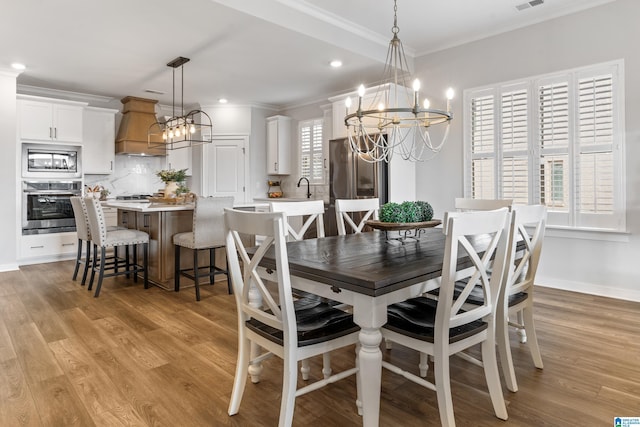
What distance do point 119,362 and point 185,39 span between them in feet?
10.7

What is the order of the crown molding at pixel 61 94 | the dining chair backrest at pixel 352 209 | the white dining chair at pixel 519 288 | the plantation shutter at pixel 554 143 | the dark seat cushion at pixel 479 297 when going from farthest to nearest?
the crown molding at pixel 61 94, the plantation shutter at pixel 554 143, the dining chair backrest at pixel 352 209, the dark seat cushion at pixel 479 297, the white dining chair at pixel 519 288

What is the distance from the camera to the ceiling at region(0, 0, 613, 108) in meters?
3.56

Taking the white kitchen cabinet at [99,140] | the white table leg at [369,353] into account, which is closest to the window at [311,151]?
the white kitchen cabinet at [99,140]

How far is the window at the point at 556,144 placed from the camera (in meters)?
3.68

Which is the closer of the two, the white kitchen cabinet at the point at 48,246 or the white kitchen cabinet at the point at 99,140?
the white kitchen cabinet at the point at 48,246

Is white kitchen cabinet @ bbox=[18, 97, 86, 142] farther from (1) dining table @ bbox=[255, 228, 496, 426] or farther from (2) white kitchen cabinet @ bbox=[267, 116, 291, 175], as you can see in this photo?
(1) dining table @ bbox=[255, 228, 496, 426]

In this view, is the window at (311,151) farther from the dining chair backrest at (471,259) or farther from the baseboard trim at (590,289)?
the dining chair backrest at (471,259)

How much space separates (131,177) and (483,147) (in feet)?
19.6

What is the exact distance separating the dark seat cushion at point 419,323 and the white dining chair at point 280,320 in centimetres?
20

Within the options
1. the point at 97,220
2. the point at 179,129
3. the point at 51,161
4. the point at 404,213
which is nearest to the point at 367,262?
the point at 404,213

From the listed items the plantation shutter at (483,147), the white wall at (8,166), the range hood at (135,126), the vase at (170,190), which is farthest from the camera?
the range hood at (135,126)

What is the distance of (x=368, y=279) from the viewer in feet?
4.88

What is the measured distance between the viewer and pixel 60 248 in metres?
5.83

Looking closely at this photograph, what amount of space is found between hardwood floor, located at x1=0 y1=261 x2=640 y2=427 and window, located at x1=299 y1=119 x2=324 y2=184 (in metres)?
3.75
